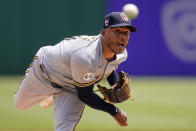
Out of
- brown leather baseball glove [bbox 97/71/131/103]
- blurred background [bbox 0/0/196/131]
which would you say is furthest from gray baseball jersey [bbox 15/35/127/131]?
blurred background [bbox 0/0/196/131]

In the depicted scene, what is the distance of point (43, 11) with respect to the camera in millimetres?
12164

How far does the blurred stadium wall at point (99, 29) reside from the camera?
39.9 feet

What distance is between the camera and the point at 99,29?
12258 mm

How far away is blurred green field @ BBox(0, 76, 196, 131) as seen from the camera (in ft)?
21.4

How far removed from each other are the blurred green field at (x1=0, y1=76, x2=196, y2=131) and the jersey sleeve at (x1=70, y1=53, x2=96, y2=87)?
7.98ft

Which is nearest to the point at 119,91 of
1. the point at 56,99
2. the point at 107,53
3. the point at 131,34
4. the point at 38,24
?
the point at 107,53

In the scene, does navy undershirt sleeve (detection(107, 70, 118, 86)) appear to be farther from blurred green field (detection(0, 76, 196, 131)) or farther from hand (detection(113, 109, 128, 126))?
blurred green field (detection(0, 76, 196, 131))

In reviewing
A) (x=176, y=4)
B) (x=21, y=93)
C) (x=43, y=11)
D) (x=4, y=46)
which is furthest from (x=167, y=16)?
(x=21, y=93)

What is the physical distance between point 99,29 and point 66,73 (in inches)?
314

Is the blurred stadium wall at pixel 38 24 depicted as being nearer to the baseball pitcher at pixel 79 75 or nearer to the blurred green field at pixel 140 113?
the blurred green field at pixel 140 113

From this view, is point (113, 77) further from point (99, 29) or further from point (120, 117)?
point (99, 29)

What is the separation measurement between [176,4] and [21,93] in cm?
842

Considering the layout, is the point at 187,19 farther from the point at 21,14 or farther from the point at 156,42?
the point at 21,14

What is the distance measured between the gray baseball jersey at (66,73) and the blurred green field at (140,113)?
64.4 inches
